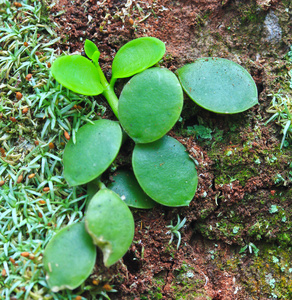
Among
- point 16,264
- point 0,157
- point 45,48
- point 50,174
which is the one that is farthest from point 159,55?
point 16,264

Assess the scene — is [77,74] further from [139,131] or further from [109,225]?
[109,225]

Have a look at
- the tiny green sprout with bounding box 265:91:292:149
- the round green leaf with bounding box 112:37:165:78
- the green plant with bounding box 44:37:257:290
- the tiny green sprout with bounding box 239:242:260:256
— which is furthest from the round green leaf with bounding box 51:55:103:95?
the tiny green sprout with bounding box 239:242:260:256

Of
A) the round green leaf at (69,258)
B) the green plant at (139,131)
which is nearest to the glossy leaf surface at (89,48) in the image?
the green plant at (139,131)

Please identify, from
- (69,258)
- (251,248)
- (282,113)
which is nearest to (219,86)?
(282,113)

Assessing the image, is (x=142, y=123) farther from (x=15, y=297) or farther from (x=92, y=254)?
(x=15, y=297)

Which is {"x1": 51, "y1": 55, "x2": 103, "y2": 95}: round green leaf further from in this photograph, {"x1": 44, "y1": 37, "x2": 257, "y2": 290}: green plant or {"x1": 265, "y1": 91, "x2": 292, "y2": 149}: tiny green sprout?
{"x1": 265, "y1": 91, "x2": 292, "y2": 149}: tiny green sprout

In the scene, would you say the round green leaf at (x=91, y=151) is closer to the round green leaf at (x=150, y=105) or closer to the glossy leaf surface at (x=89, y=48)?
the round green leaf at (x=150, y=105)

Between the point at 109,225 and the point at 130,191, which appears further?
the point at 130,191
